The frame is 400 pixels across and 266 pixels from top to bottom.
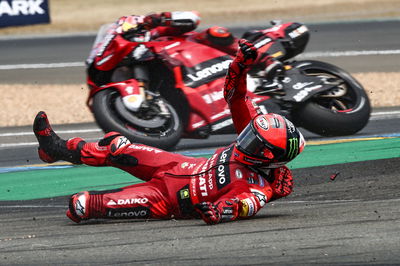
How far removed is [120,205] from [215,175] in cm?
71

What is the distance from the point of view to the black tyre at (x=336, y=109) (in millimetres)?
9906

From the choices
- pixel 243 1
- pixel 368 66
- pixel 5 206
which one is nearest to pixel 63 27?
pixel 243 1

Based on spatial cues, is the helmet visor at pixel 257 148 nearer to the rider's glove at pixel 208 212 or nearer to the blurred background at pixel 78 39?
the rider's glove at pixel 208 212

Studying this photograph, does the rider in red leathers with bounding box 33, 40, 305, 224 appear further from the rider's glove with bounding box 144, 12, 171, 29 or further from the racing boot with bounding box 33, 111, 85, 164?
the rider's glove with bounding box 144, 12, 171, 29

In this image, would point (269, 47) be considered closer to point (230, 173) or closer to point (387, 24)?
point (230, 173)

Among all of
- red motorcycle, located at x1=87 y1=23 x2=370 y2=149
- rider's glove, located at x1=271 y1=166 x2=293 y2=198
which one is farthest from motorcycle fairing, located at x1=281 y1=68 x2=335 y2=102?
rider's glove, located at x1=271 y1=166 x2=293 y2=198

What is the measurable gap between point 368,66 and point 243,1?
1240cm

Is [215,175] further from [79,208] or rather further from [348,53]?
[348,53]

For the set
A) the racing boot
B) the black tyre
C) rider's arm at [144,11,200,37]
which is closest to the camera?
the racing boot

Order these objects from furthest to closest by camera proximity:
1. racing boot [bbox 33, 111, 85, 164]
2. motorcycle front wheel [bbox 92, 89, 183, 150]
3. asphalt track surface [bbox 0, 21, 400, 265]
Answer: motorcycle front wheel [bbox 92, 89, 183, 150] < racing boot [bbox 33, 111, 85, 164] < asphalt track surface [bbox 0, 21, 400, 265]

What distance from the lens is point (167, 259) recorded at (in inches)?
188

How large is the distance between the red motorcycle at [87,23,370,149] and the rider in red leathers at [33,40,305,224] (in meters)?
2.86

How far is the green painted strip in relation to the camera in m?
8.13

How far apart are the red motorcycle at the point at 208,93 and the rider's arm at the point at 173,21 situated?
186mm
